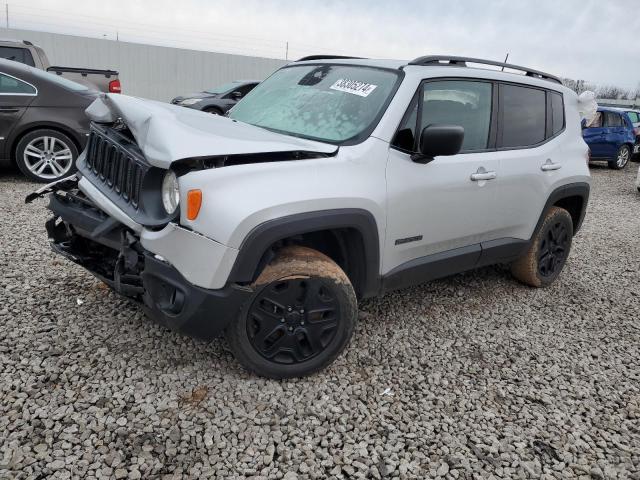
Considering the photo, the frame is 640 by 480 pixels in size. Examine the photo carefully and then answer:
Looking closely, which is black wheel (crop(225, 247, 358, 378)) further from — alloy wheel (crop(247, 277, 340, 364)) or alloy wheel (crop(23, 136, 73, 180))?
alloy wheel (crop(23, 136, 73, 180))

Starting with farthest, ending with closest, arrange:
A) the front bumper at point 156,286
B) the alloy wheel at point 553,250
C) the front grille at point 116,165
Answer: the alloy wheel at point 553,250 → the front grille at point 116,165 → the front bumper at point 156,286

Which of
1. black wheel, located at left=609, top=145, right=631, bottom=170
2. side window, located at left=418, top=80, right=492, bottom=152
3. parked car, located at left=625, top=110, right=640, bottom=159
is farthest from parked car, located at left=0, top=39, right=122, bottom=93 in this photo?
parked car, located at left=625, top=110, right=640, bottom=159

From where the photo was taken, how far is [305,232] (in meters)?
2.58

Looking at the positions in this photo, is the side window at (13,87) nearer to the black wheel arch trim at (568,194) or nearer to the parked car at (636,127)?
the black wheel arch trim at (568,194)

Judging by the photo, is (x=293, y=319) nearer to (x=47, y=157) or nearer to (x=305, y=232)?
(x=305, y=232)

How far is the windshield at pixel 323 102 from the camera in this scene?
10.0 ft

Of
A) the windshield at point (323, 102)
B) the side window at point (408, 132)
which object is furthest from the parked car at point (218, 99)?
the side window at point (408, 132)

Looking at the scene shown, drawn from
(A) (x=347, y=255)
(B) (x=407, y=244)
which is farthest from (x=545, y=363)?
(A) (x=347, y=255)

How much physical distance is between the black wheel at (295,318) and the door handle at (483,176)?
1.23 metres

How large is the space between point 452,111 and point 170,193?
1947 mm

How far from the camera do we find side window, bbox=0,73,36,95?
642 cm

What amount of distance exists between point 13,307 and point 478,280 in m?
3.67

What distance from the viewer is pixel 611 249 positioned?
6.17m

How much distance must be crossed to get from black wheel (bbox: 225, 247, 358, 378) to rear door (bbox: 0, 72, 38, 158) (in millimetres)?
5357
